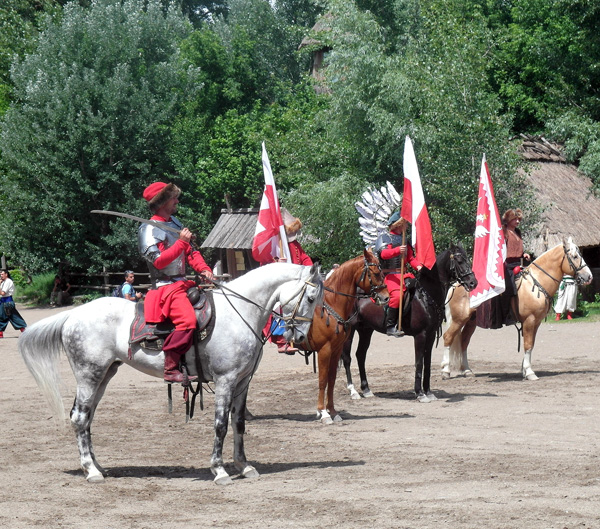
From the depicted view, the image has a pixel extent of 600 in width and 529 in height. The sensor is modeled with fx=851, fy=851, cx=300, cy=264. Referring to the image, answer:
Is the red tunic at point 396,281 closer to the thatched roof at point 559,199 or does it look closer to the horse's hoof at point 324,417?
the horse's hoof at point 324,417

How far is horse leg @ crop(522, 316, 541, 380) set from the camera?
520 inches

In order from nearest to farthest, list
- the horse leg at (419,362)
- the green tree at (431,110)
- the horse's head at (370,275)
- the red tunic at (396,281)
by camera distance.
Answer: the horse's head at (370,275)
the red tunic at (396,281)
the horse leg at (419,362)
the green tree at (431,110)

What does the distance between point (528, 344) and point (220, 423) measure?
7.23 m

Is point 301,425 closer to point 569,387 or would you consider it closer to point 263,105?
point 569,387

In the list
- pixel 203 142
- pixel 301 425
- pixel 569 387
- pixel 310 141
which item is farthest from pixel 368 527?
pixel 203 142

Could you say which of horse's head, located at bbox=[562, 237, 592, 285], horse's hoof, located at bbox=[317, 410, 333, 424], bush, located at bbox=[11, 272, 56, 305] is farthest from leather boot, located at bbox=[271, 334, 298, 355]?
bush, located at bbox=[11, 272, 56, 305]

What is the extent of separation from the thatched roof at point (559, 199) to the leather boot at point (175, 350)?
17.4 metres

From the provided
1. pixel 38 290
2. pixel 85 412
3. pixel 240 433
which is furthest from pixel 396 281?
pixel 38 290

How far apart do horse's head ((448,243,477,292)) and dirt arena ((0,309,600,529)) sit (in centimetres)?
159

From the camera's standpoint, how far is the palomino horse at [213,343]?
7613 millimetres

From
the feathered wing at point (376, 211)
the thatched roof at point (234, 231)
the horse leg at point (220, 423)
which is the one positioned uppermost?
the thatched roof at point (234, 231)

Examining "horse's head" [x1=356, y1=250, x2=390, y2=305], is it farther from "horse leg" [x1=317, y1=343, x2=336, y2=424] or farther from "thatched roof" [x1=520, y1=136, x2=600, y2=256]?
"thatched roof" [x1=520, y1=136, x2=600, y2=256]

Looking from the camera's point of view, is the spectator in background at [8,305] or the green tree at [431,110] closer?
the spectator in background at [8,305]

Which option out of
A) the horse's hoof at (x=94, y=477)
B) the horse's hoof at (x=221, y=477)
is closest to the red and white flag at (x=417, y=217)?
the horse's hoof at (x=221, y=477)
